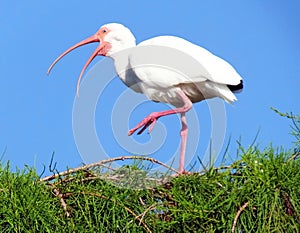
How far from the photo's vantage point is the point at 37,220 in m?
1.59

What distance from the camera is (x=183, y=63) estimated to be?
2.57 m

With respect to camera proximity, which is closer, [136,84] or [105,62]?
[136,84]

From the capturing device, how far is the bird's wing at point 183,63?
2.54 metres

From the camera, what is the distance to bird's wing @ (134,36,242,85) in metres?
2.54

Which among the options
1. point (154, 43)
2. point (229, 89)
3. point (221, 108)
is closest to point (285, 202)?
point (221, 108)

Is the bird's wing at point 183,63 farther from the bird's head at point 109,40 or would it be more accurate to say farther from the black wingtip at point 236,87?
the bird's head at point 109,40

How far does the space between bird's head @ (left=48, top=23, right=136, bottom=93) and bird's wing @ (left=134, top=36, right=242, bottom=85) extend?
388mm

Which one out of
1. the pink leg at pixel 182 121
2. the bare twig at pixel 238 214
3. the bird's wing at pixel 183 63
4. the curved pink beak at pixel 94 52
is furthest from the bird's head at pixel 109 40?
the bare twig at pixel 238 214

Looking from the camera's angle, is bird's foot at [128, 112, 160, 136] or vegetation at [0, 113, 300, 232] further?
bird's foot at [128, 112, 160, 136]

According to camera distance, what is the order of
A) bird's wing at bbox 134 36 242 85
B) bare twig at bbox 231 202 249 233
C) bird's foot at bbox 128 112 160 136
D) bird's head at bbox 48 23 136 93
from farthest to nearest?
bird's head at bbox 48 23 136 93
bird's wing at bbox 134 36 242 85
bird's foot at bbox 128 112 160 136
bare twig at bbox 231 202 249 233

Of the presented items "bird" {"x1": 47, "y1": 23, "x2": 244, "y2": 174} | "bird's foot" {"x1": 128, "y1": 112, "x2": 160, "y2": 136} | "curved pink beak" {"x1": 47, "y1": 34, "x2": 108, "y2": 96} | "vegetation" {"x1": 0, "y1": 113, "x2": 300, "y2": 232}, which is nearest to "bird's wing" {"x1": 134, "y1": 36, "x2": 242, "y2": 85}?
"bird" {"x1": 47, "y1": 23, "x2": 244, "y2": 174}

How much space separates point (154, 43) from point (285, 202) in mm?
1290

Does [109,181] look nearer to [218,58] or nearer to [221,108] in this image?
[221,108]

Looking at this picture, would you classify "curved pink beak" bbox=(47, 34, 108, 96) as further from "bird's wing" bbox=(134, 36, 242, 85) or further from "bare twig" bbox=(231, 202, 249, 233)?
"bare twig" bbox=(231, 202, 249, 233)
